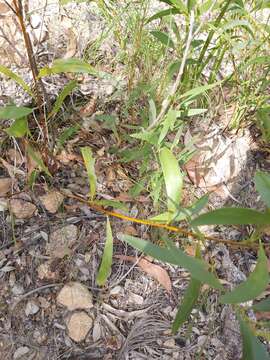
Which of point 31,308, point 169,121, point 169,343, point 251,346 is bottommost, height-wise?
point 169,343

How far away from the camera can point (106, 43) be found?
1.63 meters

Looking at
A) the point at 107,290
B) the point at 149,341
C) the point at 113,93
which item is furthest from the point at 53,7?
the point at 149,341

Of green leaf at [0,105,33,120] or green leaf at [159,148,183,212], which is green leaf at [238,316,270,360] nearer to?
green leaf at [159,148,183,212]

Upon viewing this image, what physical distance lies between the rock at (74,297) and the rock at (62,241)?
0.10 meters

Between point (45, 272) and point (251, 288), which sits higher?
point (251, 288)

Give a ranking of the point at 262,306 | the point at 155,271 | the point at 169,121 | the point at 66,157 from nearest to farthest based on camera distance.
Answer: the point at 262,306, the point at 169,121, the point at 155,271, the point at 66,157

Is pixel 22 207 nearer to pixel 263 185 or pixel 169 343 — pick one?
pixel 169 343

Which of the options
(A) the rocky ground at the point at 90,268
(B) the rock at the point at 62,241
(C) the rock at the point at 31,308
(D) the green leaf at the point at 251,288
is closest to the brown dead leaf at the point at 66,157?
(A) the rocky ground at the point at 90,268

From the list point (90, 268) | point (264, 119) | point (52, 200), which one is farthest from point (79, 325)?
point (264, 119)

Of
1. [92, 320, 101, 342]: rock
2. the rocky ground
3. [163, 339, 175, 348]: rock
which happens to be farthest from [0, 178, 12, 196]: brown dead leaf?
[163, 339, 175, 348]: rock

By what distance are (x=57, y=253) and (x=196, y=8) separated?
2.71 feet

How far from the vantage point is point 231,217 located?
2.78 feet

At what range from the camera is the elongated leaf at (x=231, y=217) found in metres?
0.84

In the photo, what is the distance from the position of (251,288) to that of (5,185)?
2.87 feet
